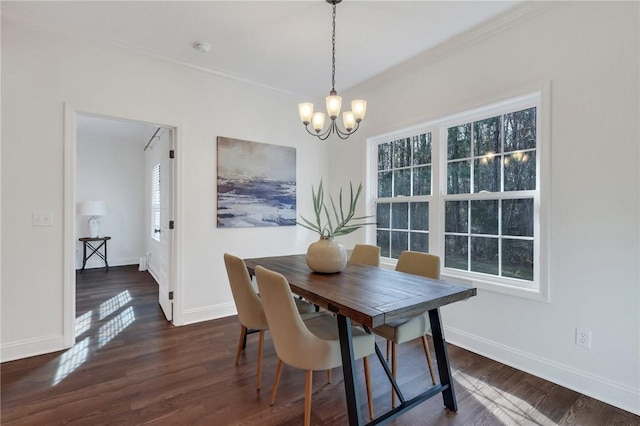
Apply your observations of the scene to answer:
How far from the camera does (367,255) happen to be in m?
2.85

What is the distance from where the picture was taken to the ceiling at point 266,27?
232cm

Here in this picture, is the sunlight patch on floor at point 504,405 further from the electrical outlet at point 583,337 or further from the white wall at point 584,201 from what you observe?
the electrical outlet at point 583,337

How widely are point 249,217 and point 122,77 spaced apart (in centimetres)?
Result: 184

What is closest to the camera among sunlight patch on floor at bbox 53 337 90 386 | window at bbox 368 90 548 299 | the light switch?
sunlight patch on floor at bbox 53 337 90 386

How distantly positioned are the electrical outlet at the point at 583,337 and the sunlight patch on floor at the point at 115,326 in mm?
3708

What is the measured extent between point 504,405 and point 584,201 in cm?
141

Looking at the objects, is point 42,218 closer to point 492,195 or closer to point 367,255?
point 367,255

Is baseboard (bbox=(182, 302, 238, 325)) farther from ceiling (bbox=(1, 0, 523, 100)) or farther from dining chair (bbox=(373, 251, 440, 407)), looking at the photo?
ceiling (bbox=(1, 0, 523, 100))

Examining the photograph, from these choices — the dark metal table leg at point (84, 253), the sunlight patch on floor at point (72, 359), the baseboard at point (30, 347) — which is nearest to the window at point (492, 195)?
the sunlight patch on floor at point (72, 359)

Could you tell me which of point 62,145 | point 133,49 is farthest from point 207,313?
point 133,49

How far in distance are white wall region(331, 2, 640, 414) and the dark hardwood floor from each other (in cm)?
21

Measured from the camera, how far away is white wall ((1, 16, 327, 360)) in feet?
8.10

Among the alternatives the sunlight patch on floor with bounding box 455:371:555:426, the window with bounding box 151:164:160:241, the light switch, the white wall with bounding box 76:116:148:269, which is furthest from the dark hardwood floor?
the white wall with bounding box 76:116:148:269

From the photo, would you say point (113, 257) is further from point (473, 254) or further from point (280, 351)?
point (473, 254)
